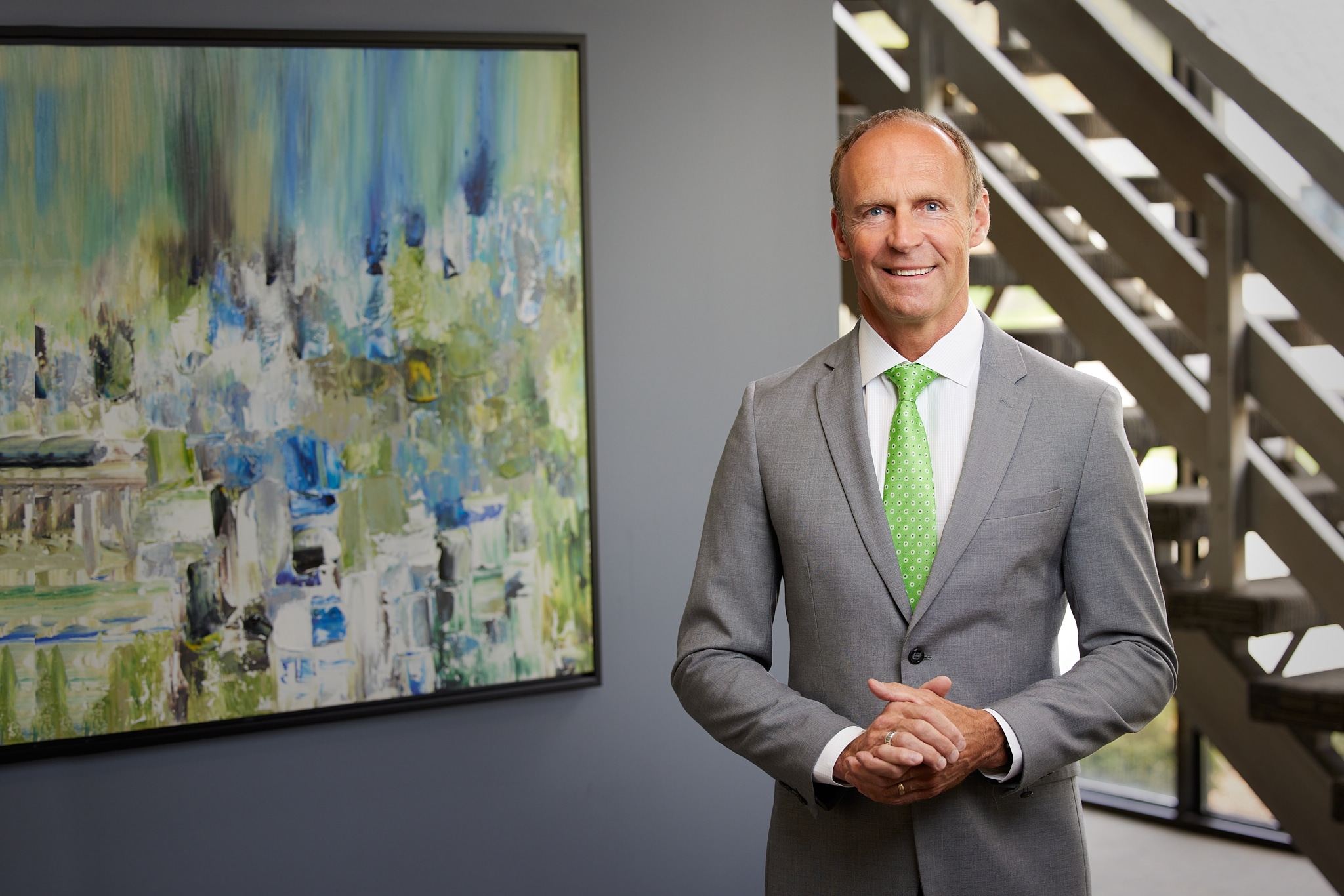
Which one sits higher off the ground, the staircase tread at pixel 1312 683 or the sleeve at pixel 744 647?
the sleeve at pixel 744 647

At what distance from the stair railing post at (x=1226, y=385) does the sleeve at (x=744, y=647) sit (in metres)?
2.05

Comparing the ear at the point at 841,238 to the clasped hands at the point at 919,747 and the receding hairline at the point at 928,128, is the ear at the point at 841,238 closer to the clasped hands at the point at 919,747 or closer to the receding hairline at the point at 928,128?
the receding hairline at the point at 928,128

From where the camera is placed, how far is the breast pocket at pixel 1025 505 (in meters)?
1.42

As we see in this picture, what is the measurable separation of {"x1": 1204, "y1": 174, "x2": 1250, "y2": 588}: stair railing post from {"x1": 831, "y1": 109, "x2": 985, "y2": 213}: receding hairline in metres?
1.90

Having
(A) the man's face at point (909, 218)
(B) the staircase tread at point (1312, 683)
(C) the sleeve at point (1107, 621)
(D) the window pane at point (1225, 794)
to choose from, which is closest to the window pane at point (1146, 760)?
(D) the window pane at point (1225, 794)

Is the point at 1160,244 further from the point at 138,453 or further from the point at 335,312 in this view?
the point at 138,453

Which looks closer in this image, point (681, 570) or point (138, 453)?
point (138, 453)

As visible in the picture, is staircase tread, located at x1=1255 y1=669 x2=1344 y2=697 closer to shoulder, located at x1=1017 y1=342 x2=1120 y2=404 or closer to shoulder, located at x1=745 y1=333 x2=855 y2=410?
shoulder, located at x1=1017 y1=342 x2=1120 y2=404

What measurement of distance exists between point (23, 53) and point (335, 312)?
0.78 meters

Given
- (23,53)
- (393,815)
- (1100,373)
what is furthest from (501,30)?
(1100,373)

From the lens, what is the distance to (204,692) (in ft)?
7.75

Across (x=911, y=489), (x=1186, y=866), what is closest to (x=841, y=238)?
(x=911, y=489)

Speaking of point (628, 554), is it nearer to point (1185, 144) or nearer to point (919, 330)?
point (919, 330)

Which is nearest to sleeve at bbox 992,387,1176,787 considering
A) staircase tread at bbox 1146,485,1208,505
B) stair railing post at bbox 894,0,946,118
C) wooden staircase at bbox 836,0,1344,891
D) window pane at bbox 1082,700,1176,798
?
wooden staircase at bbox 836,0,1344,891
